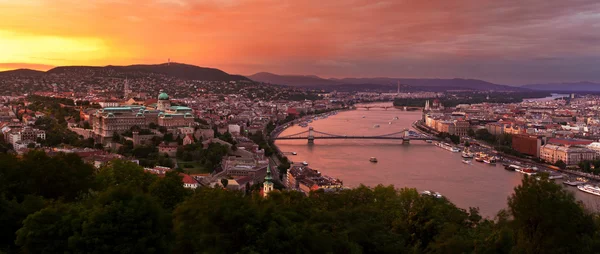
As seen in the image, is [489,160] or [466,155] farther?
[466,155]

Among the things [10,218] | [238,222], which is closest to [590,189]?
[238,222]

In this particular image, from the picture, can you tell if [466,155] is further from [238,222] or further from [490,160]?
[238,222]

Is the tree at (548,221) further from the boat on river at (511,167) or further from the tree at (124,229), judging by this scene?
the boat on river at (511,167)

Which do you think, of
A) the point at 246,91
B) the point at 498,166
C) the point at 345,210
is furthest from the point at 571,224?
the point at 246,91

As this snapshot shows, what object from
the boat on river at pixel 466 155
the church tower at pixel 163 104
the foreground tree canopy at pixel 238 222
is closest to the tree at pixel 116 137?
the church tower at pixel 163 104

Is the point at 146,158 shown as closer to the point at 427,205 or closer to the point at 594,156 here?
the point at 427,205

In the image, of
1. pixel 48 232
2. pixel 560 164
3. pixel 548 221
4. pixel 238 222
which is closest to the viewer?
pixel 48 232
